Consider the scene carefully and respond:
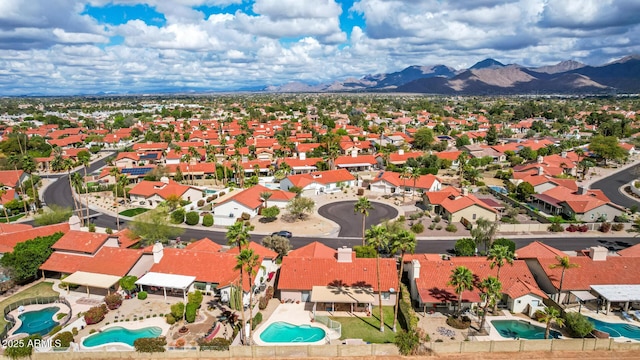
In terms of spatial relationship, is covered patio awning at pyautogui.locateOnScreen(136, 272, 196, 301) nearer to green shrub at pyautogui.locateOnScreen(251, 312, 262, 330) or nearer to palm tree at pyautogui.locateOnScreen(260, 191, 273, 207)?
green shrub at pyautogui.locateOnScreen(251, 312, 262, 330)

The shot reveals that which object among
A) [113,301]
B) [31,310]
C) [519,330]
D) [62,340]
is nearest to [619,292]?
[519,330]

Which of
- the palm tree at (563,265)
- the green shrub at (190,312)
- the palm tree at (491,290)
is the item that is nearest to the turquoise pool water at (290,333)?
the green shrub at (190,312)

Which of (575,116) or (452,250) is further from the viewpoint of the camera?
(575,116)

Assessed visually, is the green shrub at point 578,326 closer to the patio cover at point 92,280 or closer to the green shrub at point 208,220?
the patio cover at point 92,280

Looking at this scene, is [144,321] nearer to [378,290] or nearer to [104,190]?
[378,290]

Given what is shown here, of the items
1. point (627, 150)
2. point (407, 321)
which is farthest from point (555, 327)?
point (627, 150)

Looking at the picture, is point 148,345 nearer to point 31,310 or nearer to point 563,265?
point 31,310

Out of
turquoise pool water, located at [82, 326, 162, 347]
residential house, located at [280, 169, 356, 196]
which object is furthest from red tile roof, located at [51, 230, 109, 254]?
residential house, located at [280, 169, 356, 196]
